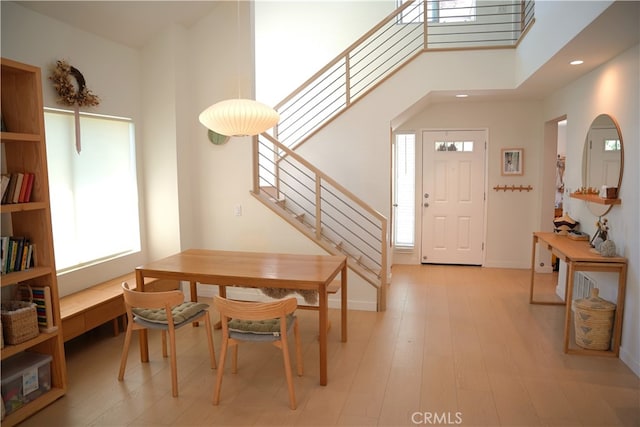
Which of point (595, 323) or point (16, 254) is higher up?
point (16, 254)

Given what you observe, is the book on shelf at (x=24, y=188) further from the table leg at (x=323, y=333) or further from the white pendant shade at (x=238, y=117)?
the table leg at (x=323, y=333)

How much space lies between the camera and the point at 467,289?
5.24m

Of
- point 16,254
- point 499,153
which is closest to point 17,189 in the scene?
point 16,254

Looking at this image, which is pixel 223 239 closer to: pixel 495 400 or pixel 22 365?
pixel 22 365

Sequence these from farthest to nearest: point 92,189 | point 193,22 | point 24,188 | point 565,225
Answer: point 193,22 < point 565,225 < point 92,189 < point 24,188

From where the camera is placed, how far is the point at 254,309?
2.59m

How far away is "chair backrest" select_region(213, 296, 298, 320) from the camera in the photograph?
2.59m

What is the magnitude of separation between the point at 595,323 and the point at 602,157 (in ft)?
4.75

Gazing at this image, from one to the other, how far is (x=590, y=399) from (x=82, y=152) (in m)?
4.41

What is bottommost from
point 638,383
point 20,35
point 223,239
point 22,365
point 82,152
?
point 638,383

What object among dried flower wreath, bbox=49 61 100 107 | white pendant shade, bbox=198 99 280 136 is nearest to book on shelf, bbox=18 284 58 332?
white pendant shade, bbox=198 99 280 136

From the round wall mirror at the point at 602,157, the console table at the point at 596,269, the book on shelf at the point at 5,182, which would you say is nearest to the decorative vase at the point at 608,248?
the console table at the point at 596,269

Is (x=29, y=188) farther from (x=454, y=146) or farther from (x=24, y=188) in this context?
(x=454, y=146)

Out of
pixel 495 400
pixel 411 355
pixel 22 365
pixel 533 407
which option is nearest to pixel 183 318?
pixel 22 365
